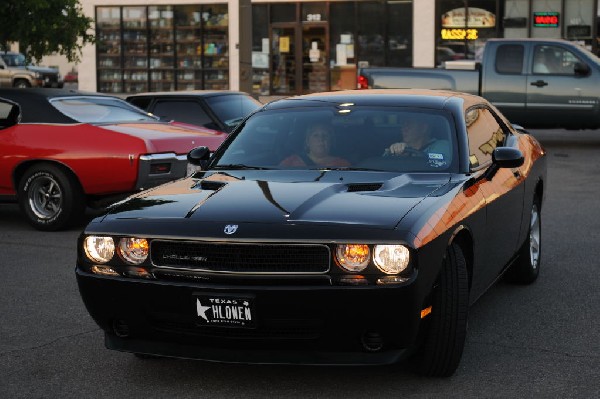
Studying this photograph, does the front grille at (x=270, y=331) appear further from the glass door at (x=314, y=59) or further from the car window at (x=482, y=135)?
the glass door at (x=314, y=59)

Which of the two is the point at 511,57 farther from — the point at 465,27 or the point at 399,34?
the point at 399,34

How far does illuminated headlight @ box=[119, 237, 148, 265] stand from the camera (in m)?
5.51

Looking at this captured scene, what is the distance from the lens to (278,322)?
17.1ft

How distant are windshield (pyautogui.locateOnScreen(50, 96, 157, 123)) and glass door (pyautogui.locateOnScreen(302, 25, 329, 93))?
2501 centimetres

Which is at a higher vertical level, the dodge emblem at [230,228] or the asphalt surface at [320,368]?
the dodge emblem at [230,228]

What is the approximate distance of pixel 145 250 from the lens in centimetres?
551

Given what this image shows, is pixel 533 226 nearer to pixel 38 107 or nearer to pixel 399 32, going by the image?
pixel 38 107

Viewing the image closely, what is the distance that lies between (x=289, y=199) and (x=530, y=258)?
9.99 ft

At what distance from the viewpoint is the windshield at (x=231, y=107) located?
48.9 feet

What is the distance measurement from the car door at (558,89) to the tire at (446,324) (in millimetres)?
16060

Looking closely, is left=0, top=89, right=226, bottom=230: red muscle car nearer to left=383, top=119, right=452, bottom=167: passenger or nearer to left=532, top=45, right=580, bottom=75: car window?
left=383, top=119, right=452, bottom=167: passenger

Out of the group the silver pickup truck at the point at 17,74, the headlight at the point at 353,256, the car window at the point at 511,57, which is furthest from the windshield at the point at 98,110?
the silver pickup truck at the point at 17,74

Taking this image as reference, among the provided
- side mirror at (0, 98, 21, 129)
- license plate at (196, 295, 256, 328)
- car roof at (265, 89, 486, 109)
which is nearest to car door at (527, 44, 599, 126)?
side mirror at (0, 98, 21, 129)

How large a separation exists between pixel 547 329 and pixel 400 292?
2002 millimetres
